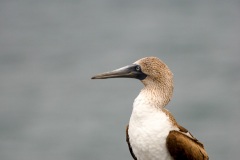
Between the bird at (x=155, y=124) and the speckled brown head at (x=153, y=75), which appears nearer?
the bird at (x=155, y=124)

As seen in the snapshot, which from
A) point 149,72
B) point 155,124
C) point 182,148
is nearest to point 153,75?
point 149,72

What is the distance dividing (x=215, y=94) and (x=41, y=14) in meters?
20.2

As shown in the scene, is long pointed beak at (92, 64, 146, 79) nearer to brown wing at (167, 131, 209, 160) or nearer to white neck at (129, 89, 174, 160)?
white neck at (129, 89, 174, 160)

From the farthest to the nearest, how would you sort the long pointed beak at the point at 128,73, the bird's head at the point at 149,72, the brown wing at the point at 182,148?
1. the long pointed beak at the point at 128,73
2. the bird's head at the point at 149,72
3. the brown wing at the point at 182,148

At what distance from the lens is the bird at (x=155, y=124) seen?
11445mm

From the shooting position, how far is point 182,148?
11438 millimetres

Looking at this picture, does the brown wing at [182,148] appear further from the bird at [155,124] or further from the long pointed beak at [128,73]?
the long pointed beak at [128,73]

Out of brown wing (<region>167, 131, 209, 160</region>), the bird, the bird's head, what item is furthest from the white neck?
the bird's head

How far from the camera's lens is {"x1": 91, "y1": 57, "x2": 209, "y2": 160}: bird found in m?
11.4

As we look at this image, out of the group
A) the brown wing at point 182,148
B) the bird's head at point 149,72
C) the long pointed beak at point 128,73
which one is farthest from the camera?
the long pointed beak at point 128,73

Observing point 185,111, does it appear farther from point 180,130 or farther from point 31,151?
point 180,130

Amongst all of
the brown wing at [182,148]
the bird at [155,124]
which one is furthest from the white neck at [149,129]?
the brown wing at [182,148]

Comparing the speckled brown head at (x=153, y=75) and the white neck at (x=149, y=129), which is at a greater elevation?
the speckled brown head at (x=153, y=75)

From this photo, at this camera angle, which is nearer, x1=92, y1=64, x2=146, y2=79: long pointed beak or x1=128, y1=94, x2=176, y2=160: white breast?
x1=128, y1=94, x2=176, y2=160: white breast
